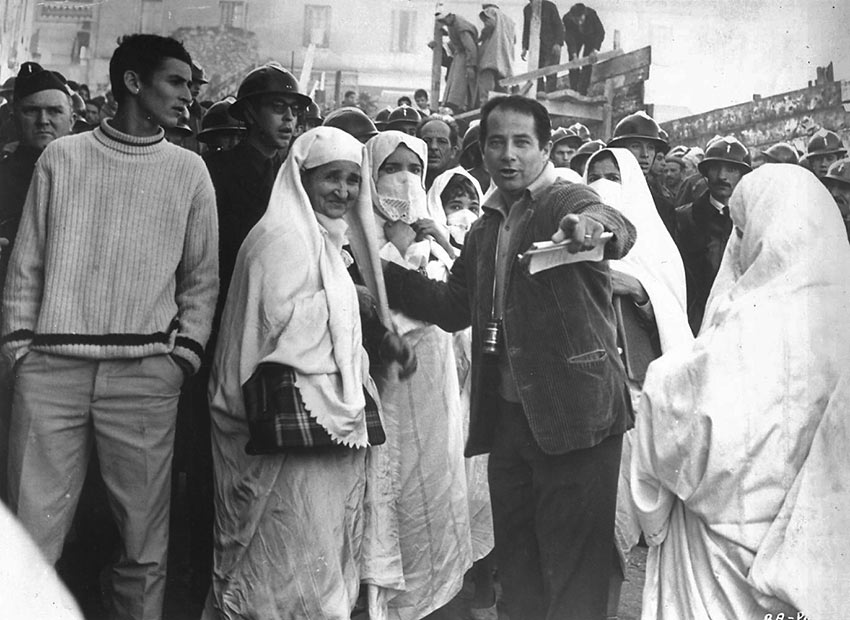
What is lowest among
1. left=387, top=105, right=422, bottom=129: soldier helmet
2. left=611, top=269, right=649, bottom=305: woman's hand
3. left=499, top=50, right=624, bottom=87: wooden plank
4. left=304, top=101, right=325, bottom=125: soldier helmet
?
left=611, top=269, right=649, bottom=305: woman's hand

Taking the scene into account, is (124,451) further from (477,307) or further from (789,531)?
(789,531)

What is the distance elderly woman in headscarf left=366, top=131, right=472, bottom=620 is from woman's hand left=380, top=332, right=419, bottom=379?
2.8 inches

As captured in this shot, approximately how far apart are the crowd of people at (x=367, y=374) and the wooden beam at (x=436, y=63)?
11cm

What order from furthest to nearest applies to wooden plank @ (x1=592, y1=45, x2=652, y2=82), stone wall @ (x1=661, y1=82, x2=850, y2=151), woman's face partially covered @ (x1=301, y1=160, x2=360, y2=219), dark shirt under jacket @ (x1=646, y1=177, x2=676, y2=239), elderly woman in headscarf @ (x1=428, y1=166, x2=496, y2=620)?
dark shirt under jacket @ (x1=646, y1=177, x2=676, y2=239) < elderly woman in headscarf @ (x1=428, y1=166, x2=496, y2=620) < wooden plank @ (x1=592, y1=45, x2=652, y2=82) < stone wall @ (x1=661, y1=82, x2=850, y2=151) < woman's face partially covered @ (x1=301, y1=160, x2=360, y2=219)

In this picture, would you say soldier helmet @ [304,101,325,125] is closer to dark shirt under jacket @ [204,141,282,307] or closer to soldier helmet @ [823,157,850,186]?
dark shirt under jacket @ [204,141,282,307]

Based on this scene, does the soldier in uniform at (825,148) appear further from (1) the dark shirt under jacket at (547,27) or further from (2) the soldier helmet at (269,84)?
(2) the soldier helmet at (269,84)

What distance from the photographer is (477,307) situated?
Answer: 136 inches

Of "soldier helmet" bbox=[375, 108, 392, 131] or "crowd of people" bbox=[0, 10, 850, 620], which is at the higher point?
"soldier helmet" bbox=[375, 108, 392, 131]

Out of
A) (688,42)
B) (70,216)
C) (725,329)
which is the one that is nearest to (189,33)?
(70,216)

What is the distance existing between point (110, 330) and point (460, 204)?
1974mm

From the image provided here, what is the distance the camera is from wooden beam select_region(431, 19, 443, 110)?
3.86m

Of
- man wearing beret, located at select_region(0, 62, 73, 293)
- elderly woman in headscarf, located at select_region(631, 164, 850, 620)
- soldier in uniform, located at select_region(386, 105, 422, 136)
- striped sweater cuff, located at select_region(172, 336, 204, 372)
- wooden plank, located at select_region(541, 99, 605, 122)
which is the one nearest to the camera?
elderly woman in headscarf, located at select_region(631, 164, 850, 620)

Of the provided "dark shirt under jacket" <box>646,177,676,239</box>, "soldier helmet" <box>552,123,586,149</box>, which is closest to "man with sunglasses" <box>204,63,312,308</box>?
"soldier helmet" <box>552,123,586,149</box>

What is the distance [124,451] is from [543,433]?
1293 mm
